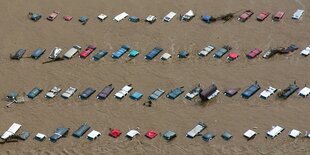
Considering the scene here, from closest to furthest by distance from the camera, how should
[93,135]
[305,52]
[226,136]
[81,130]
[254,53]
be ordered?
[226,136] → [93,135] → [81,130] → [254,53] → [305,52]

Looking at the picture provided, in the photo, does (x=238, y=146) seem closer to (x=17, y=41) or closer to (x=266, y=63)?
(x=266, y=63)

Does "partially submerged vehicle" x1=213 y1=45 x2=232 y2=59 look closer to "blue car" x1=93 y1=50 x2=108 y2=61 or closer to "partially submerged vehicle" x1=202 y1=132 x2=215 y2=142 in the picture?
"blue car" x1=93 y1=50 x2=108 y2=61

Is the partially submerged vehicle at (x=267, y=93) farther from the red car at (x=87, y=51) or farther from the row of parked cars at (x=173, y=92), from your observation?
the red car at (x=87, y=51)

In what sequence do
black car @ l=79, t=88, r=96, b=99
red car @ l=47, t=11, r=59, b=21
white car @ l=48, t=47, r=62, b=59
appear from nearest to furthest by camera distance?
black car @ l=79, t=88, r=96, b=99
white car @ l=48, t=47, r=62, b=59
red car @ l=47, t=11, r=59, b=21

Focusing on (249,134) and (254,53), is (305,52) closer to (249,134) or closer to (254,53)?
(254,53)

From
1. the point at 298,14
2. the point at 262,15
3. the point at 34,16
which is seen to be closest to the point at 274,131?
the point at 262,15

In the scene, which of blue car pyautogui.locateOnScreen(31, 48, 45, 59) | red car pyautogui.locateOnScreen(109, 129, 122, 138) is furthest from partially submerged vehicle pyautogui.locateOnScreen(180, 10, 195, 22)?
red car pyautogui.locateOnScreen(109, 129, 122, 138)

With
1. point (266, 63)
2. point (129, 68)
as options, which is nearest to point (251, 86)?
point (266, 63)
